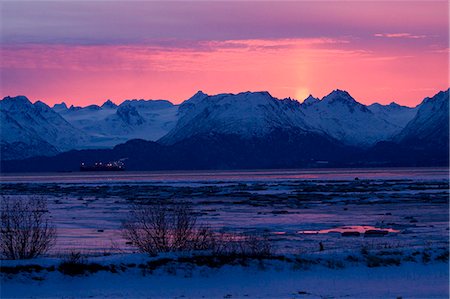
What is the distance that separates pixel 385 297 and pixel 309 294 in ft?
6.13

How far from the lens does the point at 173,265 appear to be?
23.5m

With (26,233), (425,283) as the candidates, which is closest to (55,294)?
(26,233)

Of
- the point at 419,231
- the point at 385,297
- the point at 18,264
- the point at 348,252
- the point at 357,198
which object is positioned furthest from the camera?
the point at 357,198

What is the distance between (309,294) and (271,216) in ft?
112

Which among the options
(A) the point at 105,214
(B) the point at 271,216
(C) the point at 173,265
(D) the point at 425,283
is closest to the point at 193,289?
(C) the point at 173,265

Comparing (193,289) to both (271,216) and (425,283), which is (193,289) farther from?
(271,216)

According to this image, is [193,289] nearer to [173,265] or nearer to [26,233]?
[173,265]

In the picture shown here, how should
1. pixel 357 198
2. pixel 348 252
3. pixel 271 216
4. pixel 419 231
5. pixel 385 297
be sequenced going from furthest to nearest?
A: pixel 357 198 → pixel 271 216 → pixel 419 231 → pixel 348 252 → pixel 385 297

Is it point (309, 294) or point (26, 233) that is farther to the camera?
point (26, 233)

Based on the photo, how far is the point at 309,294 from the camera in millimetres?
21328

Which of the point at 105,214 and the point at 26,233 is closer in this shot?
the point at 26,233

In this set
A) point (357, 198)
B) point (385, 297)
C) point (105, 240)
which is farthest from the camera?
point (357, 198)

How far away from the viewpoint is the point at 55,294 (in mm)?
21297

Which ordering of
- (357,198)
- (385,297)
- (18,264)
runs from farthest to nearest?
(357,198), (18,264), (385,297)
